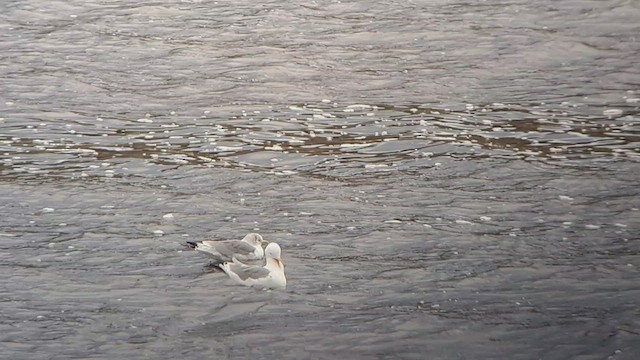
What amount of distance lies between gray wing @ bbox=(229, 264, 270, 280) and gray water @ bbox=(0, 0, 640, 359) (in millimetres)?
146

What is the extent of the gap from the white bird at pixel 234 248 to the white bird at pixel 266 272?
0.11 metres

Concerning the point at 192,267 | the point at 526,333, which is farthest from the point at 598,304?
the point at 192,267

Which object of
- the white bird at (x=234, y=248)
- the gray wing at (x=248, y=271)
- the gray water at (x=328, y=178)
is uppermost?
the white bird at (x=234, y=248)

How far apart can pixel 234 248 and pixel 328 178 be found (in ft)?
10.0

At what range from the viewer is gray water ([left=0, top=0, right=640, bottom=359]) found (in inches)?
396

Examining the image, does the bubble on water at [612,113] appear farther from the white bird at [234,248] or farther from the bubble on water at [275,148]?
the white bird at [234,248]

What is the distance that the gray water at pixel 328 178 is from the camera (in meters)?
10.0

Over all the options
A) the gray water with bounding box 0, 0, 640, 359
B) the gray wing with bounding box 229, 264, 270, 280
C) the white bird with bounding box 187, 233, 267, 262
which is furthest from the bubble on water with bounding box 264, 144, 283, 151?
the gray wing with bounding box 229, 264, 270, 280

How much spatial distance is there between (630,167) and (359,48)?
21.7 ft

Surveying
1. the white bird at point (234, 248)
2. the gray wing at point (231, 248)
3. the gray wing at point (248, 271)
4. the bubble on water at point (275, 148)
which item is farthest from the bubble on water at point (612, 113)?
the gray wing at point (248, 271)

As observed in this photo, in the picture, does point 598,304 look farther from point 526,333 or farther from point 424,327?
point 424,327

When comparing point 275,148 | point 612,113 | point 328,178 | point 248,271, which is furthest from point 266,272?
point 612,113

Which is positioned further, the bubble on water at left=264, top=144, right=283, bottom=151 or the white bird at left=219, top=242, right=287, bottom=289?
the bubble on water at left=264, top=144, right=283, bottom=151

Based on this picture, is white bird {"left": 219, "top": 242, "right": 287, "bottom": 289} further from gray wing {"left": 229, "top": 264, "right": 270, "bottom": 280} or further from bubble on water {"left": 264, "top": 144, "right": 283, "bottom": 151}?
bubble on water {"left": 264, "top": 144, "right": 283, "bottom": 151}
